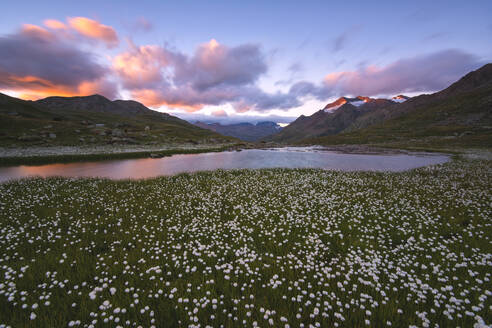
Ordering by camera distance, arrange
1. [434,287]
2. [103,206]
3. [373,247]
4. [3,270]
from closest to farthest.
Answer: [434,287]
[3,270]
[373,247]
[103,206]

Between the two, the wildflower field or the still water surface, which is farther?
the still water surface

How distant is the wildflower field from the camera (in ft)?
15.5

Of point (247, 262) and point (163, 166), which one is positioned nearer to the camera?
point (247, 262)

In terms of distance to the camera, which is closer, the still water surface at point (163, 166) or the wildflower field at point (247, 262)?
the wildflower field at point (247, 262)

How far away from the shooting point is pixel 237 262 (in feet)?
22.8

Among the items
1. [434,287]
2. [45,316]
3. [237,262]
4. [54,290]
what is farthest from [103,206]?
[434,287]

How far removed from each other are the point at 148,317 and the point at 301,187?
14.9 meters

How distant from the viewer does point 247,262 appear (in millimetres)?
7020

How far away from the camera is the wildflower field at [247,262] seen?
4723 millimetres

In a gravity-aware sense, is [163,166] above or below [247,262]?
below

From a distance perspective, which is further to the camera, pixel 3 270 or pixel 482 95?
pixel 482 95

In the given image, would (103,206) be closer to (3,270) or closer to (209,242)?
(3,270)

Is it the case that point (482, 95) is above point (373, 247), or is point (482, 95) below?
above

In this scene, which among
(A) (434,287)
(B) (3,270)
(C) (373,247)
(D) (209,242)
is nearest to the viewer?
(A) (434,287)
